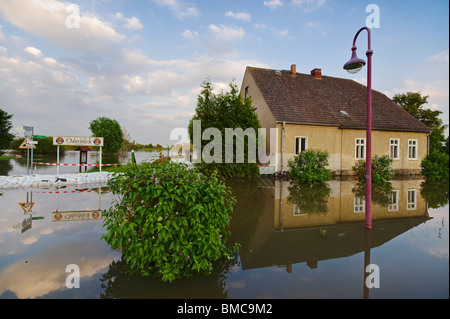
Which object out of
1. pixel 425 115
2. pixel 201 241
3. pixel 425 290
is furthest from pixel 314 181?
pixel 425 115

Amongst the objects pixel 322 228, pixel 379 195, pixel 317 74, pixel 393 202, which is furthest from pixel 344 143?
pixel 322 228

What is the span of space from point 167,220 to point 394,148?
22118mm

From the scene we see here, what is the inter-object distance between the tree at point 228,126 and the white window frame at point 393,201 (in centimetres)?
742

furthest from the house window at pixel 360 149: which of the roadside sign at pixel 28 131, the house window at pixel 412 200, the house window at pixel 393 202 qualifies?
the roadside sign at pixel 28 131

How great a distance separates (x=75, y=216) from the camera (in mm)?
6625

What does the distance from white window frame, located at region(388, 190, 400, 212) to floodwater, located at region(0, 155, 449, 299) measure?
258 mm

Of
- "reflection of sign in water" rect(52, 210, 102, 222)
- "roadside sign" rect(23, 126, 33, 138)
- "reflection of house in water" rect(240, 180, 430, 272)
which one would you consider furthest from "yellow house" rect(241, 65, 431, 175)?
"roadside sign" rect(23, 126, 33, 138)

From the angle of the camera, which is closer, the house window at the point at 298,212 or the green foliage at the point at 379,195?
the house window at the point at 298,212

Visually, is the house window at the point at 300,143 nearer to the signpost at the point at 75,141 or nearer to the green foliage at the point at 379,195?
the green foliage at the point at 379,195

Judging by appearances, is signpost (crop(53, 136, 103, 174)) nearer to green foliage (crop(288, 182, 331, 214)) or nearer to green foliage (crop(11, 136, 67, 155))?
green foliage (crop(288, 182, 331, 214))

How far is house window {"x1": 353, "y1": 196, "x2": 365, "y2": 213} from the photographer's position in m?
7.85

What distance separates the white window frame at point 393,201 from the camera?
7950 mm

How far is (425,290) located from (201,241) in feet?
10.8

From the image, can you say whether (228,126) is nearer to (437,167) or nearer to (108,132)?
(437,167)
